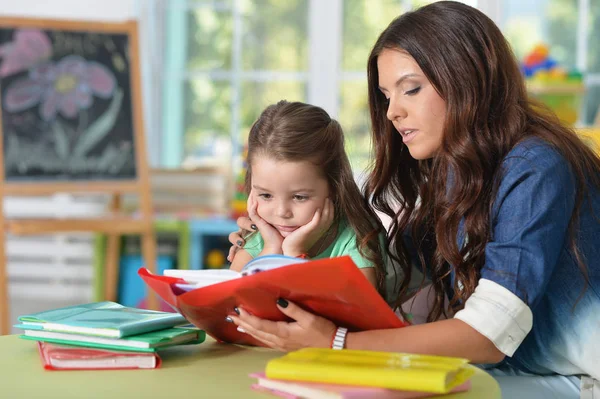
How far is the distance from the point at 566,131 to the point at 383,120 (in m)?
0.37

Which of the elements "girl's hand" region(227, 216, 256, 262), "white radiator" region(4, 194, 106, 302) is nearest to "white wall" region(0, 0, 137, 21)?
"white radiator" region(4, 194, 106, 302)

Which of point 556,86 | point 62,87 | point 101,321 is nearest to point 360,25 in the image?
point 556,86

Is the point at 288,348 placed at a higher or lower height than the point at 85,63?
lower

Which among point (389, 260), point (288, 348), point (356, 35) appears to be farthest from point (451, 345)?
point (356, 35)

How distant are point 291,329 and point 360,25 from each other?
10.3 feet

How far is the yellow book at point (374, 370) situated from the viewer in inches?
36.7

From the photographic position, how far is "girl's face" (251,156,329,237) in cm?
157

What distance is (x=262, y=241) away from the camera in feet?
5.66

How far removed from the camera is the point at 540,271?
126cm

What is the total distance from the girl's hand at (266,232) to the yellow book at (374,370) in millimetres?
593

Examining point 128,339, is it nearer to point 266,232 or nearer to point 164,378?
point 164,378

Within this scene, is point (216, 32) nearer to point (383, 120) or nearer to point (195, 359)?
point (383, 120)

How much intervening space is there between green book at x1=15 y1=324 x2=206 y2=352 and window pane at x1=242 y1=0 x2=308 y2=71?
305 cm

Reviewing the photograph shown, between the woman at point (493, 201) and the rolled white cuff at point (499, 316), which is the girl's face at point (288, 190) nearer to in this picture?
the woman at point (493, 201)
